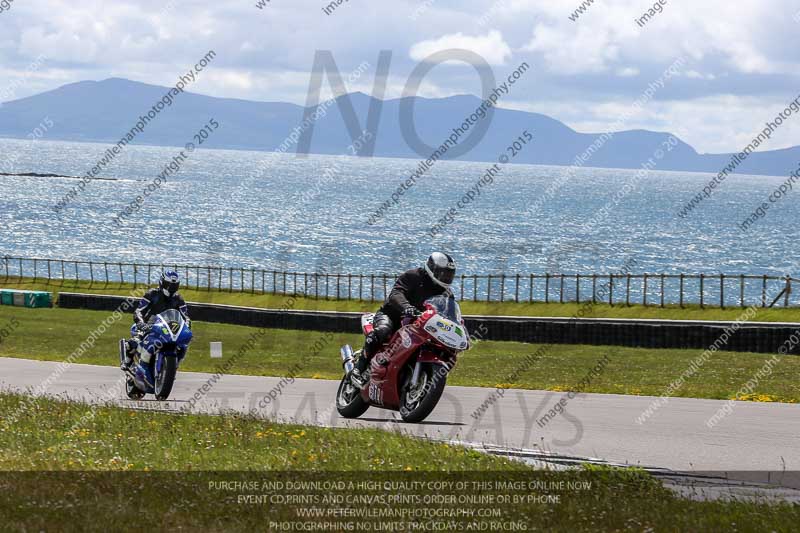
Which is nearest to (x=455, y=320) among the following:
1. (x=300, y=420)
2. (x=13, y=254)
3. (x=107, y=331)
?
(x=300, y=420)

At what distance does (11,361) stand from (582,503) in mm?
22212

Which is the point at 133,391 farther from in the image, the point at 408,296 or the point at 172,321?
the point at 408,296

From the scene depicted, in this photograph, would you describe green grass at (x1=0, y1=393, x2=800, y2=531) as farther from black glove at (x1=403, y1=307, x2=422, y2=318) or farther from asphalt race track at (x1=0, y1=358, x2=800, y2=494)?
black glove at (x1=403, y1=307, x2=422, y2=318)

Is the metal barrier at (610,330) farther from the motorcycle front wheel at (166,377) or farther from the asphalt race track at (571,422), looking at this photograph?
the motorcycle front wheel at (166,377)

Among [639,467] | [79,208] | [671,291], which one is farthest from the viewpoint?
[79,208]

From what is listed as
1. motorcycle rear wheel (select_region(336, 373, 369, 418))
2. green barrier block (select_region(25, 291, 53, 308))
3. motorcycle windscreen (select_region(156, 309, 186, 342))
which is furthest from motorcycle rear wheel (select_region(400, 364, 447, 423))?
green barrier block (select_region(25, 291, 53, 308))

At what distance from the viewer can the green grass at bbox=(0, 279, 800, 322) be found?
3993 cm

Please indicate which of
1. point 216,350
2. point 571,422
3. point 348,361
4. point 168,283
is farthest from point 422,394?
point 216,350

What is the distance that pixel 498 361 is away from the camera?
3044 cm

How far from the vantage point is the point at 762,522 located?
7.97 meters

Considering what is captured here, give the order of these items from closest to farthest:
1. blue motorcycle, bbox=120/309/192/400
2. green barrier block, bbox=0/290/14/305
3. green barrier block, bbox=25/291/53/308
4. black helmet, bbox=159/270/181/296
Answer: blue motorcycle, bbox=120/309/192/400 < black helmet, bbox=159/270/181/296 < green barrier block, bbox=25/291/53/308 < green barrier block, bbox=0/290/14/305

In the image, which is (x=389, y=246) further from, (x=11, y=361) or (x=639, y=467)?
(x=639, y=467)

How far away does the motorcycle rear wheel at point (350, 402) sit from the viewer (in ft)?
49.1

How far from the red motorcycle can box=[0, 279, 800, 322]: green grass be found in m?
26.7
